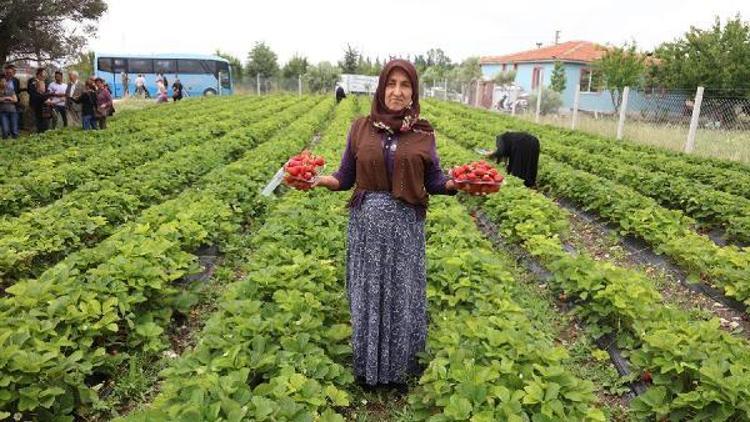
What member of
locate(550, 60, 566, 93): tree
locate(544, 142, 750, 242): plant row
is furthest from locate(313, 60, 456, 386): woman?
locate(550, 60, 566, 93): tree

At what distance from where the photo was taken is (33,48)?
18.4 metres

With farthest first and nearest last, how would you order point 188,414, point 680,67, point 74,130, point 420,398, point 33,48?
1. point 680,67
2. point 33,48
3. point 74,130
4. point 420,398
5. point 188,414

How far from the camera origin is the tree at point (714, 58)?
24.7 m

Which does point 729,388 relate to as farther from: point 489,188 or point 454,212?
point 454,212

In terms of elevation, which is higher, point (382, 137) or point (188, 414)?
point (382, 137)

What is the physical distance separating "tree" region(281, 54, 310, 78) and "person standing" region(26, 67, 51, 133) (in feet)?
148

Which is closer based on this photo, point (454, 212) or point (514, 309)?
point (514, 309)

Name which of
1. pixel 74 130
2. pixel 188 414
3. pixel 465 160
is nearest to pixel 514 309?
pixel 188 414

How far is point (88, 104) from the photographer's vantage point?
15.2m

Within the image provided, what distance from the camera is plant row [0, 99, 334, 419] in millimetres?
3068

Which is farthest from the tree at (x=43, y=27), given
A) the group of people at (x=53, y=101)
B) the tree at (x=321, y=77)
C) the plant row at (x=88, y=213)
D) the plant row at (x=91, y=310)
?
the tree at (x=321, y=77)

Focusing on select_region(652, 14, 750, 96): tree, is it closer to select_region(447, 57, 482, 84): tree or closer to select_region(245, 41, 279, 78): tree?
select_region(447, 57, 482, 84): tree

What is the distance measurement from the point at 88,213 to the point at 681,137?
14.8 meters

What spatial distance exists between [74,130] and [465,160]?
10.8 meters
